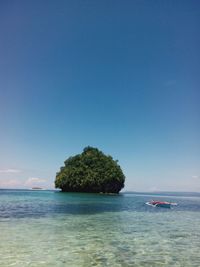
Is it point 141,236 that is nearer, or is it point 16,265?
point 16,265

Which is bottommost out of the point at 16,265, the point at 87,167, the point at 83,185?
the point at 16,265

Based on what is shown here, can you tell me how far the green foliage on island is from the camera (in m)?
94.3

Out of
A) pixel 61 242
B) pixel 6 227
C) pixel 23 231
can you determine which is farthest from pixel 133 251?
pixel 6 227

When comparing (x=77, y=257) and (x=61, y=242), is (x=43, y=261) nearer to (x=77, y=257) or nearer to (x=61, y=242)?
(x=77, y=257)

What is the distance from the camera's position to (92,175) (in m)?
94.1

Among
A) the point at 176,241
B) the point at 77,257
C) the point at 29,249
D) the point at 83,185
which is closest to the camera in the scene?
the point at 77,257

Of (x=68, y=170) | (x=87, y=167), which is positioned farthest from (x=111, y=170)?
(x=68, y=170)

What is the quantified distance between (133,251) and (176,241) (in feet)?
12.1

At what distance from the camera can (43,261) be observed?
382 inches

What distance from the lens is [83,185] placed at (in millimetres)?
94812

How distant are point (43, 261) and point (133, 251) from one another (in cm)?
400

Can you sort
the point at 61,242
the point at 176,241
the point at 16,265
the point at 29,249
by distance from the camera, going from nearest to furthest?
the point at 16,265 → the point at 29,249 → the point at 61,242 → the point at 176,241

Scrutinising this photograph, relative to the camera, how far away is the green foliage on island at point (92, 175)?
94.3 meters

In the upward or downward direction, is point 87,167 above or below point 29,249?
above
